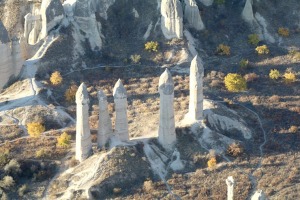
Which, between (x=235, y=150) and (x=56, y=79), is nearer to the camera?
(x=235, y=150)

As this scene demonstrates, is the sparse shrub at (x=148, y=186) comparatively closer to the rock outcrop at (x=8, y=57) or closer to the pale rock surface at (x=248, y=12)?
the rock outcrop at (x=8, y=57)

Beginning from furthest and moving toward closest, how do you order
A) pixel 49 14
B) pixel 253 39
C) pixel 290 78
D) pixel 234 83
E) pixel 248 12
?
pixel 248 12 → pixel 253 39 → pixel 49 14 → pixel 290 78 → pixel 234 83

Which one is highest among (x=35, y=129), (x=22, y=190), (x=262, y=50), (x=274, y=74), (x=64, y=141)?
(x=262, y=50)

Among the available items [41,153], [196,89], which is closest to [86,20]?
[196,89]

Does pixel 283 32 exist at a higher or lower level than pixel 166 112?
higher

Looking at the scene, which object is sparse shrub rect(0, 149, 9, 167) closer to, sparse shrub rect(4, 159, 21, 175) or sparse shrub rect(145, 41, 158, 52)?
sparse shrub rect(4, 159, 21, 175)

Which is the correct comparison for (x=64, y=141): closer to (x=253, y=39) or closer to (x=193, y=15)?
(x=193, y=15)

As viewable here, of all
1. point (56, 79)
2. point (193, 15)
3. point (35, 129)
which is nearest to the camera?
point (35, 129)

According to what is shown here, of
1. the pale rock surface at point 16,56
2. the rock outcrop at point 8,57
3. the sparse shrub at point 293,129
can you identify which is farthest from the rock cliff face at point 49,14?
the sparse shrub at point 293,129
